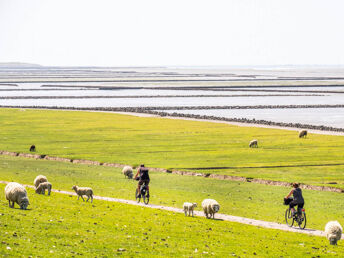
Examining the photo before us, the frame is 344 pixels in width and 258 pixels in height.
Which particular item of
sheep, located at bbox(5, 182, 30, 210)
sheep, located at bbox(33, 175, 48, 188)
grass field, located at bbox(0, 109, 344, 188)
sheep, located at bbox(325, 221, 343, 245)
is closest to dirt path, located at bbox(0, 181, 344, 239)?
sheep, located at bbox(325, 221, 343, 245)

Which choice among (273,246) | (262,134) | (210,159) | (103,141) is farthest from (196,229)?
(262,134)

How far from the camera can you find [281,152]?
71562 millimetres

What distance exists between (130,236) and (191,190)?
18833 millimetres

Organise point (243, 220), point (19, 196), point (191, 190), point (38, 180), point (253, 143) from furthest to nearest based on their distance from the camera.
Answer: point (253, 143), point (191, 190), point (38, 180), point (243, 220), point (19, 196)

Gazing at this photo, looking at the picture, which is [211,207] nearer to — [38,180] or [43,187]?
[43,187]

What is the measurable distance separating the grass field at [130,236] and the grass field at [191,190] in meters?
5.17

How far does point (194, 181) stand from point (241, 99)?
137186 mm

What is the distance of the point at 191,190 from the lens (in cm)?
4647

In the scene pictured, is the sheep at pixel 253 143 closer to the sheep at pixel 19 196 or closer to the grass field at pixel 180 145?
the grass field at pixel 180 145

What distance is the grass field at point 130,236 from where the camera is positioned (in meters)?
24.6

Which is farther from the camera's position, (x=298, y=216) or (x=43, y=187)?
(x=43, y=187)

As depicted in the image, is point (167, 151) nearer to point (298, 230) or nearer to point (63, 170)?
point (63, 170)

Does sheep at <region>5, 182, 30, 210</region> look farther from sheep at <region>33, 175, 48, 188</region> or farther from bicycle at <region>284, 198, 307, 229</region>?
bicycle at <region>284, 198, 307, 229</region>

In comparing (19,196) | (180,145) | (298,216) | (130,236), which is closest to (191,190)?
(298,216)
